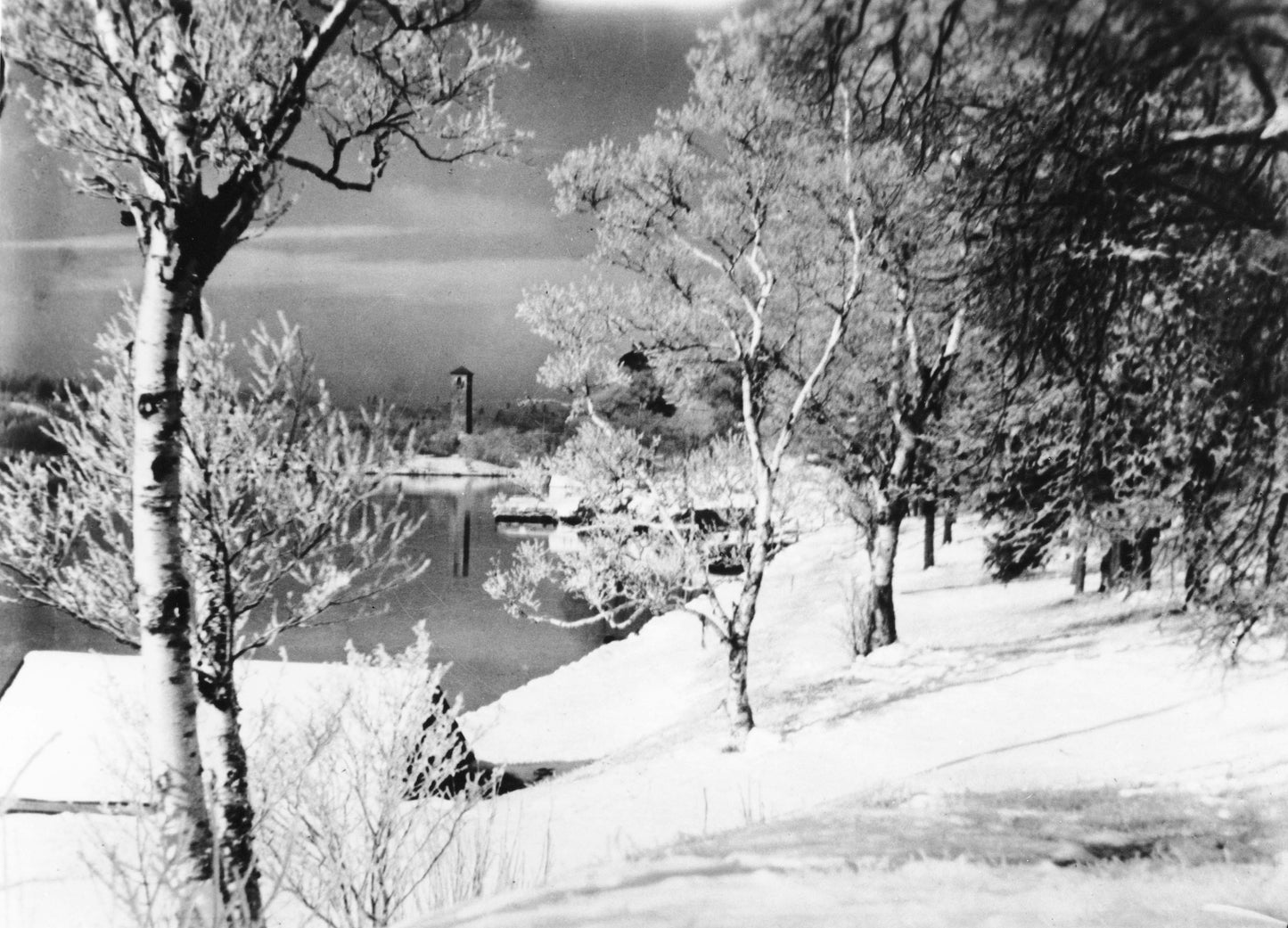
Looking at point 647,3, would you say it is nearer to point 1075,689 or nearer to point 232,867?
point 232,867

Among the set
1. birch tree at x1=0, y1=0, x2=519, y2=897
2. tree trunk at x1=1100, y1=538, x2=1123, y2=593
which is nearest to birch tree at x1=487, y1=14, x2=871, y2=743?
birch tree at x1=0, y1=0, x2=519, y2=897

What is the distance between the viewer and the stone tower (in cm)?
505

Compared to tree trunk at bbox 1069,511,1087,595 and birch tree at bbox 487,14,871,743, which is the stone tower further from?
tree trunk at bbox 1069,511,1087,595

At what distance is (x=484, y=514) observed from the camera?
6559 mm

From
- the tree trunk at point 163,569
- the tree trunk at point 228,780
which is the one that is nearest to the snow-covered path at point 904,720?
the tree trunk at point 228,780

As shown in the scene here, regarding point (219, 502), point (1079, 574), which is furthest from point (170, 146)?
point (1079, 574)

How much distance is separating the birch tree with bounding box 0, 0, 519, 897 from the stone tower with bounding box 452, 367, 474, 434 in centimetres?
148

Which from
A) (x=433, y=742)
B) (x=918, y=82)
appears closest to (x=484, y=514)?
(x=433, y=742)

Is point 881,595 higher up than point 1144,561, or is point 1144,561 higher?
point 1144,561

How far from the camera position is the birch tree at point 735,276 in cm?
610

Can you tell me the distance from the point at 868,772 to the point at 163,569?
4.33 metres

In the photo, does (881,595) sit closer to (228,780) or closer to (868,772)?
(868,772)

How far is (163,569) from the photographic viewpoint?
3.46m

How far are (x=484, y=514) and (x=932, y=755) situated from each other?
3.67 meters
